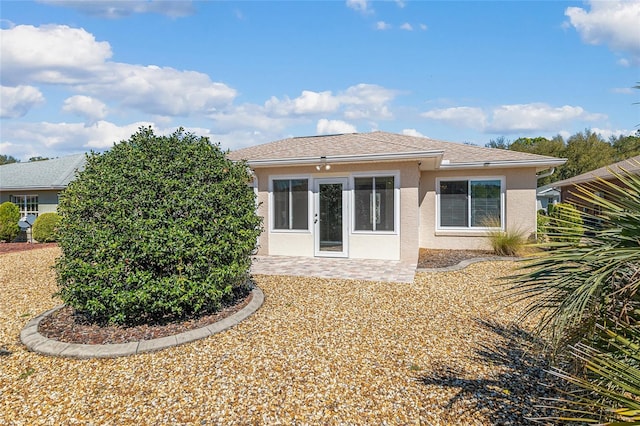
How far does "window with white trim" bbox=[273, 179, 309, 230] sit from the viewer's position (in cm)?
1132

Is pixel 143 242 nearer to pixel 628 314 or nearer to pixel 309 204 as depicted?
pixel 628 314

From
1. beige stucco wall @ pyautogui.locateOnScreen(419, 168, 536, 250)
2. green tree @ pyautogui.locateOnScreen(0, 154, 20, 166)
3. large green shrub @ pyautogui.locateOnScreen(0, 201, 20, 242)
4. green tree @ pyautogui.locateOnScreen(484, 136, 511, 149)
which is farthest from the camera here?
green tree @ pyautogui.locateOnScreen(0, 154, 20, 166)

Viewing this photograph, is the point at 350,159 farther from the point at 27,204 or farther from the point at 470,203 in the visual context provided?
the point at 27,204

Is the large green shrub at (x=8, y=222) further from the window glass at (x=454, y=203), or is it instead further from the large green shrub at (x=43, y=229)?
the window glass at (x=454, y=203)

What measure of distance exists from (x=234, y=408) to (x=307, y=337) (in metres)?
1.77

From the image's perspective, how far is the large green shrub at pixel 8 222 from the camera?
17.7 meters

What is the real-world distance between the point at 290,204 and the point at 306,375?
7.83m

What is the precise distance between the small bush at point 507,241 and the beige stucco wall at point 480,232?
1.59ft

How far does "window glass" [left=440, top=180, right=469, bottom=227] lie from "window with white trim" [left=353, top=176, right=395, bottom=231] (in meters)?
3.65

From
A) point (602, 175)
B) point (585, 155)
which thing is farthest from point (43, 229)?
point (585, 155)

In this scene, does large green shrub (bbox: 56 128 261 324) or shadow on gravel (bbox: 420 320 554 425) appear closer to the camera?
shadow on gravel (bbox: 420 320 554 425)

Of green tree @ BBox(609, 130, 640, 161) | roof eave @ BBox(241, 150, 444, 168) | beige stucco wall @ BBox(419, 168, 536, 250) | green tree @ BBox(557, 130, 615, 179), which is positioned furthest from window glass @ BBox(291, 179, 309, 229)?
green tree @ BBox(557, 130, 615, 179)

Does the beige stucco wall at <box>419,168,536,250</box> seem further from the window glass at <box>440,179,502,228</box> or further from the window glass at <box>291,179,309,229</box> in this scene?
the window glass at <box>291,179,309,229</box>

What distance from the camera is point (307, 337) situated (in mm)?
5008
